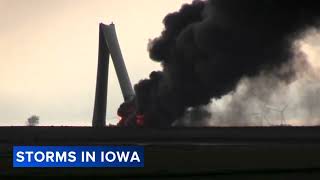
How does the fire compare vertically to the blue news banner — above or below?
above

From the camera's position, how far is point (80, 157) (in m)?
15.6

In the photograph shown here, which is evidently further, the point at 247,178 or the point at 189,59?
the point at 189,59

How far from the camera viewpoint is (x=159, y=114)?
2621 inches

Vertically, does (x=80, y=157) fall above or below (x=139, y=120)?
below

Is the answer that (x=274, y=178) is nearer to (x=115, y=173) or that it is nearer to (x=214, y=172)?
(x=214, y=172)

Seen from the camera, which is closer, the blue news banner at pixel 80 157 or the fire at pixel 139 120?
the blue news banner at pixel 80 157

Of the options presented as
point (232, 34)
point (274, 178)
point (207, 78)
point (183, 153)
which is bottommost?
point (274, 178)

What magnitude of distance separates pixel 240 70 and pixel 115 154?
173 ft

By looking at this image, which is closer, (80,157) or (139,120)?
(80,157)

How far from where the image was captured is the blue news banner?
15.5 metres

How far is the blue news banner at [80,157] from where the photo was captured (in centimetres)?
1555

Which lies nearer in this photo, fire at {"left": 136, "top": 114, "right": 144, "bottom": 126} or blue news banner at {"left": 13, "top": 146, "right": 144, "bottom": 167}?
blue news banner at {"left": 13, "top": 146, "right": 144, "bottom": 167}

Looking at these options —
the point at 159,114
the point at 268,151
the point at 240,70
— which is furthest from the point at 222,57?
the point at 268,151

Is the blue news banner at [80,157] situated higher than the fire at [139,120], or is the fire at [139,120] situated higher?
the fire at [139,120]
